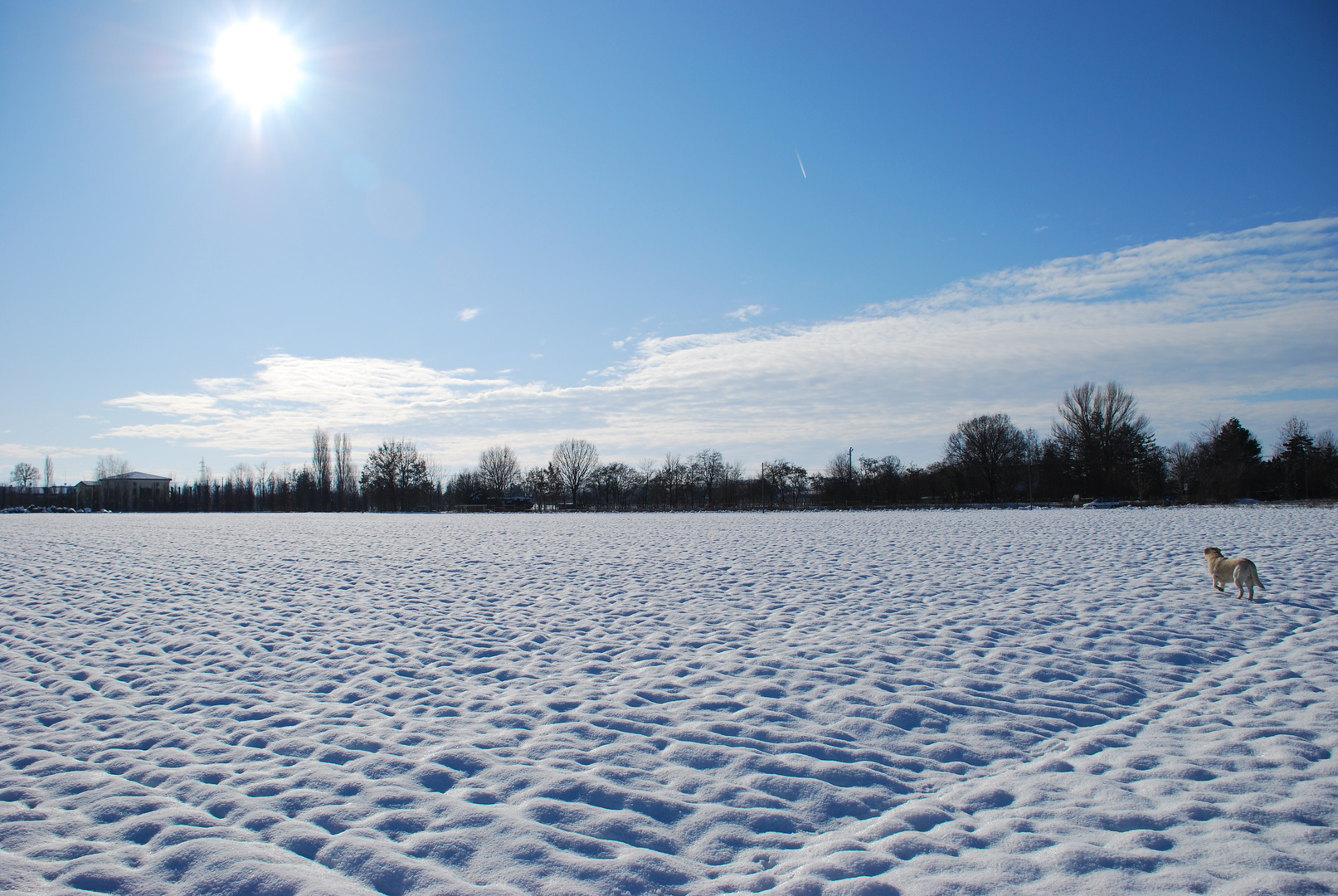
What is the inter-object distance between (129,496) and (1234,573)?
418 ft

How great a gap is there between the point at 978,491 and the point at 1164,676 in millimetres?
63353

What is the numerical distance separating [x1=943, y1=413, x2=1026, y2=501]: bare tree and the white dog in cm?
5769

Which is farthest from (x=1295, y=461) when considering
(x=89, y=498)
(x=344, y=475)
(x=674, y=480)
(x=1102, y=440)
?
(x=89, y=498)

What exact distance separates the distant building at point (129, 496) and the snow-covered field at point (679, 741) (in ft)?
332

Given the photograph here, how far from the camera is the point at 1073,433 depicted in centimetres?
5631

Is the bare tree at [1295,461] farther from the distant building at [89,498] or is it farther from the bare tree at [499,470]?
the distant building at [89,498]

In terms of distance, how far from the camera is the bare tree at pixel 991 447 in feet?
202

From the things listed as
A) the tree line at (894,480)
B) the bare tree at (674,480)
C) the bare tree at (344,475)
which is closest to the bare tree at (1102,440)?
the tree line at (894,480)

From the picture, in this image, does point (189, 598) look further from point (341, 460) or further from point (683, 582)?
point (341, 460)

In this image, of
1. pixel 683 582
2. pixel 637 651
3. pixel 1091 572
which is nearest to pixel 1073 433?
pixel 1091 572

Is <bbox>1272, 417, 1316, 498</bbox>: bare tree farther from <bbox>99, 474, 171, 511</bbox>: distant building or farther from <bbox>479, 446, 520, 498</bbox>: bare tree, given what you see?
<bbox>99, 474, 171, 511</bbox>: distant building

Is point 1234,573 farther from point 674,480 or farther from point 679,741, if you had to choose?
point 674,480

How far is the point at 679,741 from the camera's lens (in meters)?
3.87

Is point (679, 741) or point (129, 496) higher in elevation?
point (129, 496)
